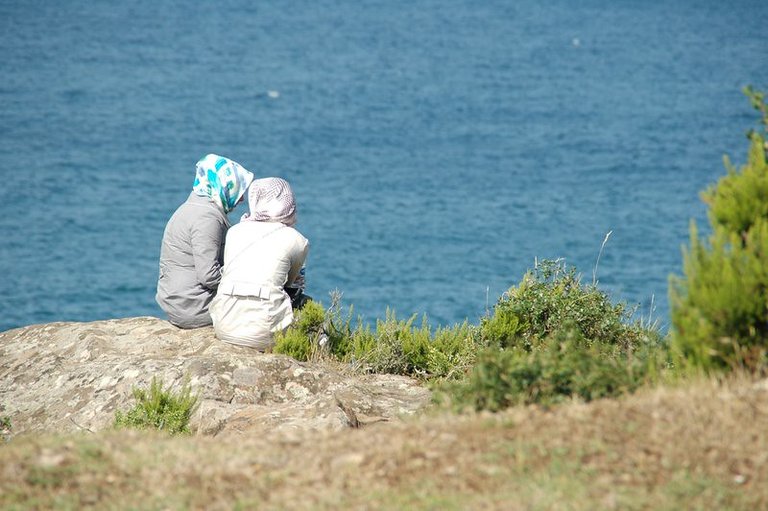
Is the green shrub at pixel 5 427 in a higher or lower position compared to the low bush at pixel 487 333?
lower

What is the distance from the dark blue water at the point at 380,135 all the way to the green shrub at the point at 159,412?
1450 cm

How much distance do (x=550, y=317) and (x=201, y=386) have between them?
3.30m

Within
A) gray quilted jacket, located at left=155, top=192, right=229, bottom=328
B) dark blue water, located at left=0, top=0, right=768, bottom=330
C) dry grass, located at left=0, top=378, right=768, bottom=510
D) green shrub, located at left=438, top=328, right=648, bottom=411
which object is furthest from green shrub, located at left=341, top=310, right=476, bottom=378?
dark blue water, located at left=0, top=0, right=768, bottom=330

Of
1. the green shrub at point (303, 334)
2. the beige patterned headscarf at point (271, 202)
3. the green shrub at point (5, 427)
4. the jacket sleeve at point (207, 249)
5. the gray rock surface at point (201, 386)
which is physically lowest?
the green shrub at point (5, 427)

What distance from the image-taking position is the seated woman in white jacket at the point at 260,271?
852 cm

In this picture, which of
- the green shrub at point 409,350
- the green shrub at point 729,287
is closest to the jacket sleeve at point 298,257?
the green shrub at point 409,350

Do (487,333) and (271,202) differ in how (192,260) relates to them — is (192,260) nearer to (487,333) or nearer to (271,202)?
(271,202)

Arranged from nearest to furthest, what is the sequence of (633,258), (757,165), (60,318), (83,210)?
1. (757,165)
2. (60,318)
3. (633,258)
4. (83,210)

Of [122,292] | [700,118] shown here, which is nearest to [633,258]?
[122,292]

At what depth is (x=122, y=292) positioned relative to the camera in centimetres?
3694

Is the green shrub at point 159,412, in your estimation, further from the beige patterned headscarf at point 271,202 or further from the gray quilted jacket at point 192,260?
the beige patterned headscarf at point 271,202

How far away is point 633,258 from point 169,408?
1385 inches

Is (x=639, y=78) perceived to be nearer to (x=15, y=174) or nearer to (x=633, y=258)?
(x=633, y=258)

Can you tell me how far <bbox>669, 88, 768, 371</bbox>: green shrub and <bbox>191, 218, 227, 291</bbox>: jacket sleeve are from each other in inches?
162
